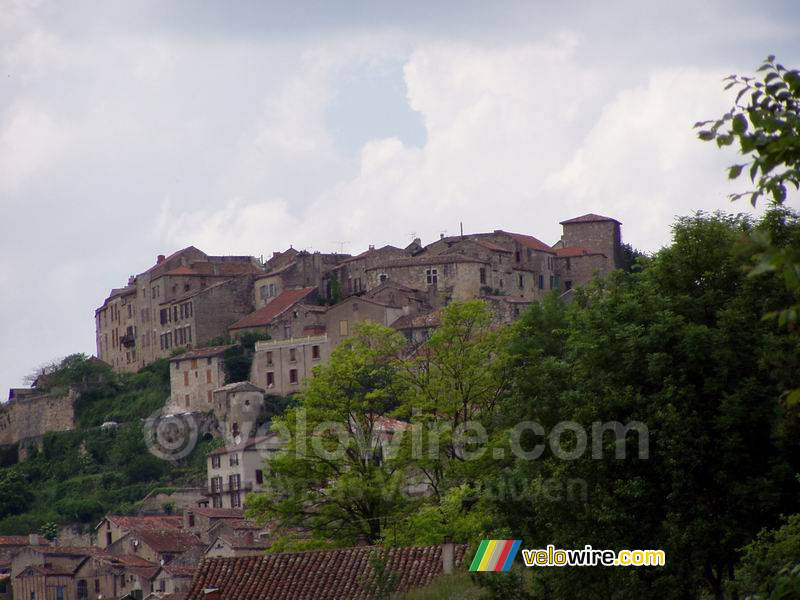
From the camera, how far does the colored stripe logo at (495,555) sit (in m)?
27.9

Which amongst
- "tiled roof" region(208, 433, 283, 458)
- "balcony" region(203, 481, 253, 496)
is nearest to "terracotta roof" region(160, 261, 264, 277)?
"tiled roof" region(208, 433, 283, 458)

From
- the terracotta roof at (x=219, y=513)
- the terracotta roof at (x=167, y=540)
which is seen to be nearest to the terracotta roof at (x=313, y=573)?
the terracotta roof at (x=167, y=540)

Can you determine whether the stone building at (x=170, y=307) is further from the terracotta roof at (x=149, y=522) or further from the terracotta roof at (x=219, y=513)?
the terracotta roof at (x=219, y=513)

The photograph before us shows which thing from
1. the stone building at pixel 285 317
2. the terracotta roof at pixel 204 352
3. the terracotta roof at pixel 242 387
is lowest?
the terracotta roof at pixel 242 387

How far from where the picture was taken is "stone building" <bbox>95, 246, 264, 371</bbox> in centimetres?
10906

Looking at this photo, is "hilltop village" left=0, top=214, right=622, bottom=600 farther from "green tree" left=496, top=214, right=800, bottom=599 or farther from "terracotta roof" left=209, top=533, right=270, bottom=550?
"green tree" left=496, top=214, right=800, bottom=599

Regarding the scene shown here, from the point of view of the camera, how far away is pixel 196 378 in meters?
103

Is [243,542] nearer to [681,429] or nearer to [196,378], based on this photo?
[196,378]

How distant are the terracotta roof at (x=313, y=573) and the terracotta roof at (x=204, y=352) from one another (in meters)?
68.3

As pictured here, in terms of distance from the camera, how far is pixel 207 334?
4269 inches

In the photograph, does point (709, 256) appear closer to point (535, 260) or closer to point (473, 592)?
point (473, 592)

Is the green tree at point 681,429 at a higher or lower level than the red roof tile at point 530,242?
lower

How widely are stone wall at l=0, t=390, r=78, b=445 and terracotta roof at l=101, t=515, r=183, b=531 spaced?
86.4 ft

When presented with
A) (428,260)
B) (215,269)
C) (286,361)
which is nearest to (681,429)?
(286,361)
